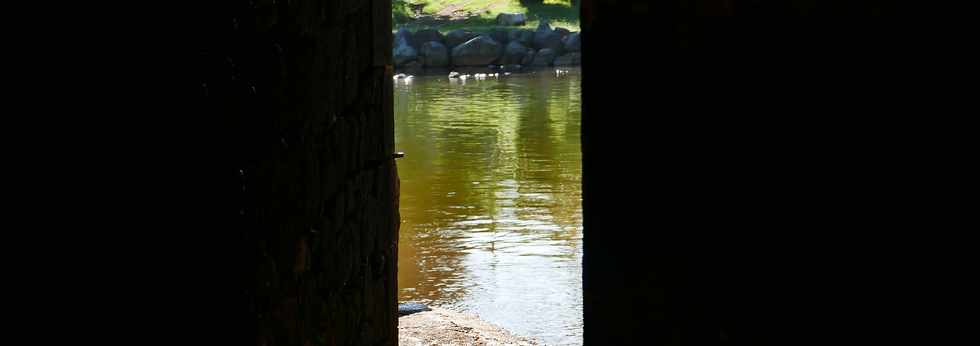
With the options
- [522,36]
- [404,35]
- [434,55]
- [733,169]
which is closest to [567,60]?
[522,36]

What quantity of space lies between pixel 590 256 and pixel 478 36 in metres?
22.9

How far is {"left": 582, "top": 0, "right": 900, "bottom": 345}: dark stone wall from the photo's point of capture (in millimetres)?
1481

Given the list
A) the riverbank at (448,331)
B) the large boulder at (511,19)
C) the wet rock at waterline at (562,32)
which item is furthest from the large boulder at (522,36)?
the riverbank at (448,331)

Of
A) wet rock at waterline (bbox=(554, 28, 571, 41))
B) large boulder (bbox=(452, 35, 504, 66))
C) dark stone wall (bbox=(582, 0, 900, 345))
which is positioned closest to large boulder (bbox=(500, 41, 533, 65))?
large boulder (bbox=(452, 35, 504, 66))

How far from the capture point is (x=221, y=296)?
2.74 meters

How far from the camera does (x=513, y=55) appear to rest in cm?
2434

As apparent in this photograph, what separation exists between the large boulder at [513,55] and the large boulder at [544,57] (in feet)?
0.78

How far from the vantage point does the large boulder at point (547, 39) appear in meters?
25.0

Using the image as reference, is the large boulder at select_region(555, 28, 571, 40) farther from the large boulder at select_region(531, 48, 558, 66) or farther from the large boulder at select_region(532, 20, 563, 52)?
the large boulder at select_region(531, 48, 558, 66)

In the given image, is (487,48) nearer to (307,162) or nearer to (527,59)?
(527,59)

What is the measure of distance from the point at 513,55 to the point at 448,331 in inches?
756

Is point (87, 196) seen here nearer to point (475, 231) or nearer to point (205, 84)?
point (205, 84)

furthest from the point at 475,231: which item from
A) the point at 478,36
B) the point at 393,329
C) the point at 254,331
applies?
the point at 478,36

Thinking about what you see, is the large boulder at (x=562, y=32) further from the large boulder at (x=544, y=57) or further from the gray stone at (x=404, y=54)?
the gray stone at (x=404, y=54)
